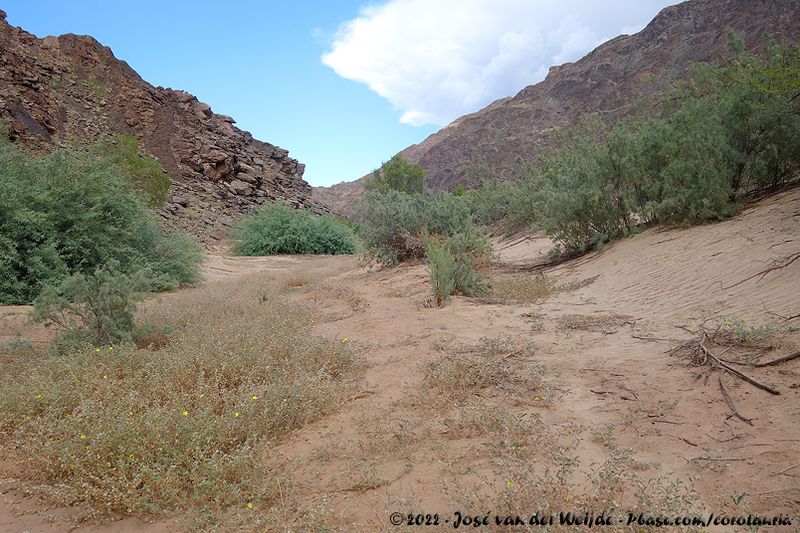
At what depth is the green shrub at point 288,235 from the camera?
22750 millimetres

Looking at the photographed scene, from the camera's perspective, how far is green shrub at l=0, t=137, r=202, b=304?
929 centimetres

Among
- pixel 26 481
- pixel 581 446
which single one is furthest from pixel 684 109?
pixel 26 481

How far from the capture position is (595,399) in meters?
3.31

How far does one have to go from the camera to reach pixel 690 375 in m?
3.41

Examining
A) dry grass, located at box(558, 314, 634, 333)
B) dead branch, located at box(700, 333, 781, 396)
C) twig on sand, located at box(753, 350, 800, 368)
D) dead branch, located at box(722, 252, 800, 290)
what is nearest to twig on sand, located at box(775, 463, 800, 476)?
dead branch, located at box(700, 333, 781, 396)

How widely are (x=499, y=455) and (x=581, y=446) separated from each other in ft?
1.52

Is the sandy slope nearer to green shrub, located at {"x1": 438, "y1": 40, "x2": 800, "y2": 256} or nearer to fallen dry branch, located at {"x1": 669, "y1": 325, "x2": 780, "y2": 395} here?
fallen dry branch, located at {"x1": 669, "y1": 325, "x2": 780, "y2": 395}

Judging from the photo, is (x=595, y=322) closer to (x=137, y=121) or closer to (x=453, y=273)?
(x=453, y=273)

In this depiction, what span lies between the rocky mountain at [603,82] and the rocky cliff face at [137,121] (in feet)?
28.8

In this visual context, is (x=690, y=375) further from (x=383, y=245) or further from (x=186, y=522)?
(x=383, y=245)

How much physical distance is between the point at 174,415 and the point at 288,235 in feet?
67.2

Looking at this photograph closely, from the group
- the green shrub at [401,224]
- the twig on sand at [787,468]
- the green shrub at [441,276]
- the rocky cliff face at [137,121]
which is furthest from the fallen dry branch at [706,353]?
the rocky cliff face at [137,121]

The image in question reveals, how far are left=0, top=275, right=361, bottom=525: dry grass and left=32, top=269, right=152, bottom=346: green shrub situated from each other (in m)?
0.41

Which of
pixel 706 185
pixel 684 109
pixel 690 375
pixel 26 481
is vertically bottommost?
pixel 690 375
